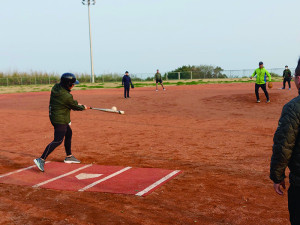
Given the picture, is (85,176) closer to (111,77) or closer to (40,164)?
(40,164)

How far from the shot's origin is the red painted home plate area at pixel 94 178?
235 inches

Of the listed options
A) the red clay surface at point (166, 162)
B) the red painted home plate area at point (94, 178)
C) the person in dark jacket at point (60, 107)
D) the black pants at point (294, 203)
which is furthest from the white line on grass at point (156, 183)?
the black pants at point (294, 203)

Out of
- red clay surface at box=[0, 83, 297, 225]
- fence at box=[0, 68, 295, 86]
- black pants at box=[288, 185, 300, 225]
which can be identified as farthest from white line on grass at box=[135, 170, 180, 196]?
fence at box=[0, 68, 295, 86]

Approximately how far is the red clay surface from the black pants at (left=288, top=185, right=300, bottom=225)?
1.70m

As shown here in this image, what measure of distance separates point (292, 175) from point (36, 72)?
212ft

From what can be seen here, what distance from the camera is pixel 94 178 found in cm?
658

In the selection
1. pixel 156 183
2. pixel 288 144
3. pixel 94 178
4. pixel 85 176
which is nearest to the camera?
pixel 288 144

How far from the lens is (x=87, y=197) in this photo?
5520mm

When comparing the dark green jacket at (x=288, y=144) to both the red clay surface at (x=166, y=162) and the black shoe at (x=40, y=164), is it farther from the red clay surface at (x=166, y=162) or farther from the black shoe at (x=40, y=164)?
the black shoe at (x=40, y=164)

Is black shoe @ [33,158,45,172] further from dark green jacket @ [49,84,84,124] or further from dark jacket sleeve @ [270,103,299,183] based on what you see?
dark jacket sleeve @ [270,103,299,183]

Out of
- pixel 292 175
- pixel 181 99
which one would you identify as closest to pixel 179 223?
pixel 292 175

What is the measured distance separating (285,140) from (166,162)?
16.7 ft

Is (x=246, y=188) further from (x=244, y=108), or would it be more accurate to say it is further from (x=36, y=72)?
(x=36, y=72)

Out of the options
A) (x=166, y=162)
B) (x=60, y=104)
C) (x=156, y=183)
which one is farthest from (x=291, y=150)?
(x=60, y=104)
